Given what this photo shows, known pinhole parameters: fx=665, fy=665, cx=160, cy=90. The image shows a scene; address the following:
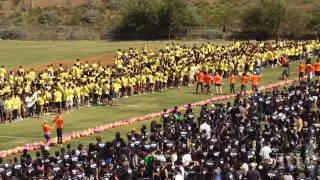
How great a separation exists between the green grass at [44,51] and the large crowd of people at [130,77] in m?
16.3

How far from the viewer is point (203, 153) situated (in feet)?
75.0

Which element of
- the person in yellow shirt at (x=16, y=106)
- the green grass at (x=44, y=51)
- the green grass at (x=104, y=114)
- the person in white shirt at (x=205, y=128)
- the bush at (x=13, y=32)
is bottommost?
the green grass at (x=104, y=114)

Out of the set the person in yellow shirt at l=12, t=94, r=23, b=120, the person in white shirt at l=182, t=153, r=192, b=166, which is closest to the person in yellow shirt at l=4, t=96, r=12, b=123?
the person in yellow shirt at l=12, t=94, r=23, b=120

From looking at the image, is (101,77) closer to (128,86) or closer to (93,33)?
(128,86)

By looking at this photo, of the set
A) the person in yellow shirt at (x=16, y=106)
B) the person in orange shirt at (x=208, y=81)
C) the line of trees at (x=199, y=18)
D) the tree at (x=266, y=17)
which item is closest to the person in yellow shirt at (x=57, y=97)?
the person in yellow shirt at (x=16, y=106)

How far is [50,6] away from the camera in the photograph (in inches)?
4904

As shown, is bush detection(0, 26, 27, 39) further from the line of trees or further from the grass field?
the grass field

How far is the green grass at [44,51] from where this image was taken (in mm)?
70062

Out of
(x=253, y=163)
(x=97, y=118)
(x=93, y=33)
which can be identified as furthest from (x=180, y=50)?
(x=93, y=33)

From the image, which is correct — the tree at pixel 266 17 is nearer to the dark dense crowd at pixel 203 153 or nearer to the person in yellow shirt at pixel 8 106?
Result: the person in yellow shirt at pixel 8 106

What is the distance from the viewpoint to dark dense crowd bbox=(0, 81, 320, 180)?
21.2 m

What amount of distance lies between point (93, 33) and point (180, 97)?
58.5 metres

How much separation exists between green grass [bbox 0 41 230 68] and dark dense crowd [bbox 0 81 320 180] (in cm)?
4085

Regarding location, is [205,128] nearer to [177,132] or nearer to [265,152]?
[177,132]
